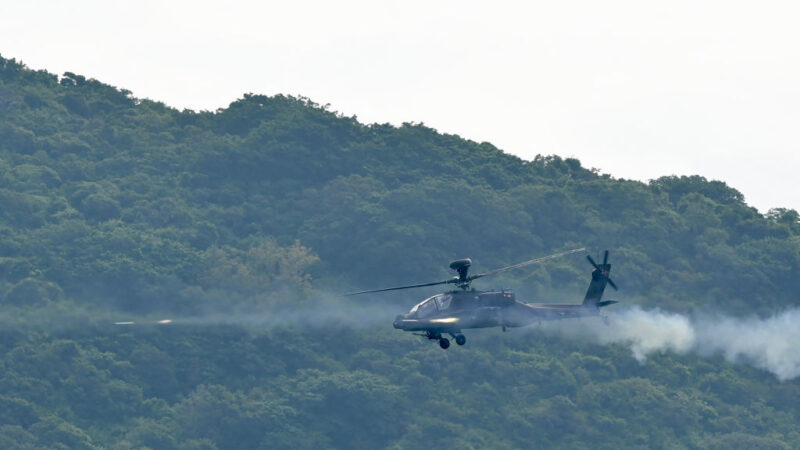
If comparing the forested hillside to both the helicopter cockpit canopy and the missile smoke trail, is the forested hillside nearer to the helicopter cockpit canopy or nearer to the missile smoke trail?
the missile smoke trail

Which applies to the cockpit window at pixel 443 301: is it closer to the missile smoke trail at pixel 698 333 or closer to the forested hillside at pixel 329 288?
the missile smoke trail at pixel 698 333

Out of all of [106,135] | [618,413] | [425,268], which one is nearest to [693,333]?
A: [618,413]

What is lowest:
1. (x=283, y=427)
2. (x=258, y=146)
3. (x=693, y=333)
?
(x=283, y=427)

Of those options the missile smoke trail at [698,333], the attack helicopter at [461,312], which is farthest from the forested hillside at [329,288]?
the attack helicopter at [461,312]

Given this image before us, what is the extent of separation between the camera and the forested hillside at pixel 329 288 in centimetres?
15888

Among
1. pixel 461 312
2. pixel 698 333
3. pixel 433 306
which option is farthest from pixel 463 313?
pixel 698 333

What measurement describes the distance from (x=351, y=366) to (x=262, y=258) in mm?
12202

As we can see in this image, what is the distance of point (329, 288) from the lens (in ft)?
568

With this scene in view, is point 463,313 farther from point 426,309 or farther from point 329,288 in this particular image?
point 329,288

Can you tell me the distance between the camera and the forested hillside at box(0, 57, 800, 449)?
159m

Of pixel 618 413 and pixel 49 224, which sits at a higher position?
pixel 49 224

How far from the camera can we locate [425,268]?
6954 inches

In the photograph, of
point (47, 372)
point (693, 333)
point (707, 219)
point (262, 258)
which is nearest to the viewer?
point (693, 333)

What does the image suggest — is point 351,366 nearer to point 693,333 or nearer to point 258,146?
point 258,146
